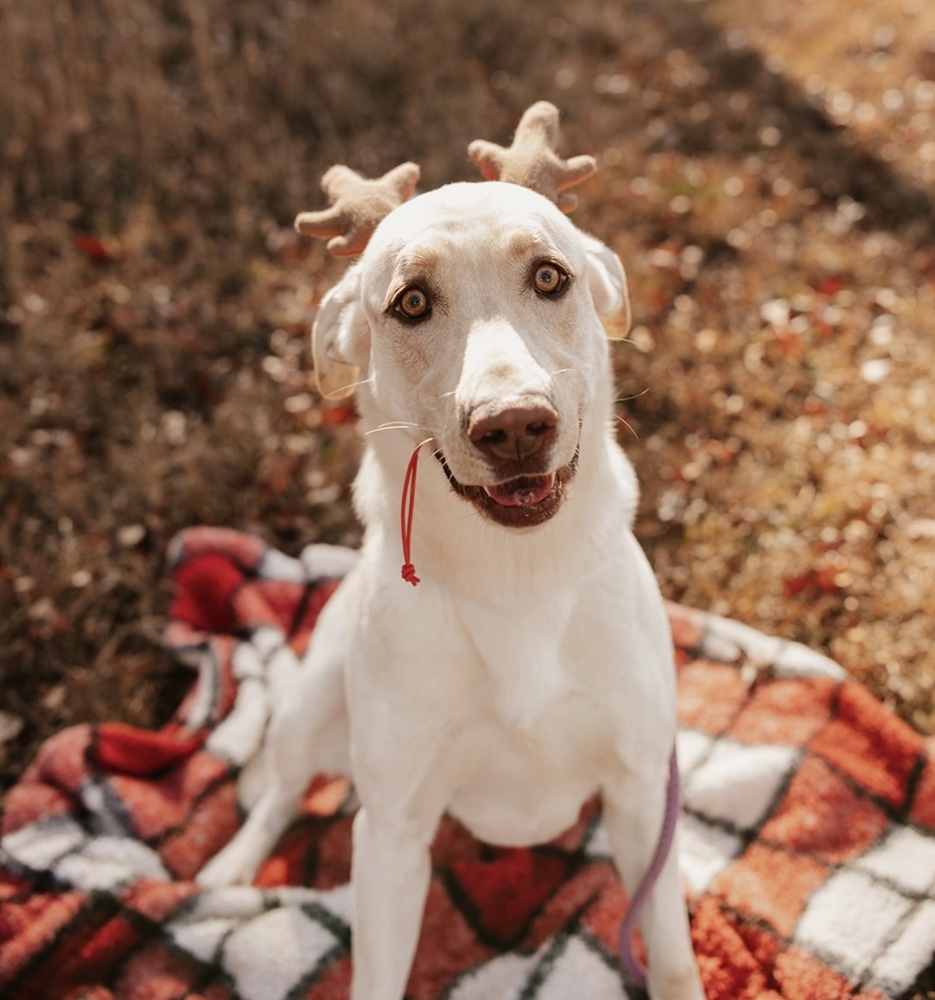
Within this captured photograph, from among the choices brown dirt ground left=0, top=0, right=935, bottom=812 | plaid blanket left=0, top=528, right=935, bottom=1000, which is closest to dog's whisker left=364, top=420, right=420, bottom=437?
plaid blanket left=0, top=528, right=935, bottom=1000

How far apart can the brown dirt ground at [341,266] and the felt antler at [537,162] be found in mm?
1680

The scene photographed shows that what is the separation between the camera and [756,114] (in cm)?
596

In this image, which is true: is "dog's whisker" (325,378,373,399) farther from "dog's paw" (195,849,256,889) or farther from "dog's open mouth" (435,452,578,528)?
"dog's paw" (195,849,256,889)

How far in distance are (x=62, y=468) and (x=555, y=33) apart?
16.1 ft

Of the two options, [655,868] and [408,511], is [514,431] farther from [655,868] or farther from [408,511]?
[655,868]

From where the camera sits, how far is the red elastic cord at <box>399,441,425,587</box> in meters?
1.76

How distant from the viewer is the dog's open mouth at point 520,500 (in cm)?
161

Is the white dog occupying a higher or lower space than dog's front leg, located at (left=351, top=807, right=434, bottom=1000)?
higher

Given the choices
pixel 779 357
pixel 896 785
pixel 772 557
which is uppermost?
pixel 779 357

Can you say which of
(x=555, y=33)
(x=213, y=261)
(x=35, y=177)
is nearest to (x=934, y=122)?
(x=555, y=33)

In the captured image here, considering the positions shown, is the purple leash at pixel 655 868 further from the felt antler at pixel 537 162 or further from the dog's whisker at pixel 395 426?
the felt antler at pixel 537 162

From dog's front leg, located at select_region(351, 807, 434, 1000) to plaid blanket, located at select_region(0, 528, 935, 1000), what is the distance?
38cm

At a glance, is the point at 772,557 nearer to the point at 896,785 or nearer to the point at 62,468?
the point at 896,785

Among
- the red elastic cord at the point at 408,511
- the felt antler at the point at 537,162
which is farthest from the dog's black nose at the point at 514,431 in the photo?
the felt antler at the point at 537,162
